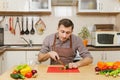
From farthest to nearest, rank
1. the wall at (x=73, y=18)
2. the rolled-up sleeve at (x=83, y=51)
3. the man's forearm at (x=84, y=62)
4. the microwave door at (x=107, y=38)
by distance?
1. the wall at (x=73, y=18)
2. the microwave door at (x=107, y=38)
3. the rolled-up sleeve at (x=83, y=51)
4. the man's forearm at (x=84, y=62)

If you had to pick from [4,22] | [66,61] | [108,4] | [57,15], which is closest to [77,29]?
[57,15]

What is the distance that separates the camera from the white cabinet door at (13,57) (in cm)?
385

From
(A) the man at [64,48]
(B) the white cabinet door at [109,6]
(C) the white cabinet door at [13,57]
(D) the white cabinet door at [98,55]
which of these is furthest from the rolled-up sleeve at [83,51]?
(B) the white cabinet door at [109,6]

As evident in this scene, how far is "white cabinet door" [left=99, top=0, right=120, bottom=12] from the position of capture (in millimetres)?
4070

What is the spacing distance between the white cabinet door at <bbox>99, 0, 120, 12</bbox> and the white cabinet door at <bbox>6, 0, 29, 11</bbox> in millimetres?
1370

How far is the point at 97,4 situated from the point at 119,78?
2.56 m

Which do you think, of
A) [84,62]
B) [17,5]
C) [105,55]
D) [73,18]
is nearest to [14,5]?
[17,5]

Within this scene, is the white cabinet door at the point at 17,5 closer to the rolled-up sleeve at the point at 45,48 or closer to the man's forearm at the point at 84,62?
the rolled-up sleeve at the point at 45,48

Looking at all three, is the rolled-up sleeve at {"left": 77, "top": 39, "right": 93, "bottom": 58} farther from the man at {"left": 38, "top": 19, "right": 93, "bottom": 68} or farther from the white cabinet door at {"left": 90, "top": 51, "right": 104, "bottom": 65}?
the white cabinet door at {"left": 90, "top": 51, "right": 104, "bottom": 65}

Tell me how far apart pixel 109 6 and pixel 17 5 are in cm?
167

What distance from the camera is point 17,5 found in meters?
3.99

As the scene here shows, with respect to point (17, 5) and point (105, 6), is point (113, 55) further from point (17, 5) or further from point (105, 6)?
point (17, 5)

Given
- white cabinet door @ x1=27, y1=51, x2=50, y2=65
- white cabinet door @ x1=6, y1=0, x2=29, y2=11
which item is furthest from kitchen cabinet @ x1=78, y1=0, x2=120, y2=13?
white cabinet door @ x1=27, y1=51, x2=50, y2=65

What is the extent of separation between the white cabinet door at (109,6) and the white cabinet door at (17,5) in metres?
1.37
